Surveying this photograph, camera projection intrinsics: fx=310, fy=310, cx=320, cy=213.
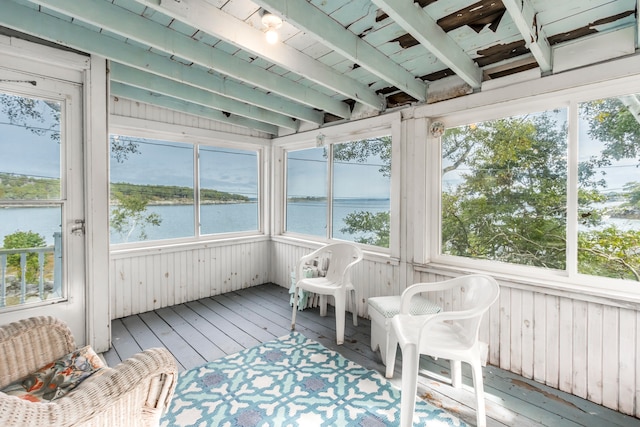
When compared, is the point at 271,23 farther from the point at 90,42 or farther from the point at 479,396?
the point at 479,396

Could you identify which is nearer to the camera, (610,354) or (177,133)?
(610,354)

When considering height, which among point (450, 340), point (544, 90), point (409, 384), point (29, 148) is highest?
point (544, 90)

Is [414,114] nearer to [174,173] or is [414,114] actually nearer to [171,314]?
[174,173]

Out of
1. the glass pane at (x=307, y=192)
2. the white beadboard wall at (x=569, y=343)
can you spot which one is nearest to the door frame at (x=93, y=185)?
the glass pane at (x=307, y=192)

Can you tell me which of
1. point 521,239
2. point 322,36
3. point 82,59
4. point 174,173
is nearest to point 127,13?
point 82,59

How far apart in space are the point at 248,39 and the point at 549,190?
2.31 meters

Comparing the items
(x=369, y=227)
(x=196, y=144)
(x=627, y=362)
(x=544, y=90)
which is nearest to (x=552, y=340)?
(x=627, y=362)

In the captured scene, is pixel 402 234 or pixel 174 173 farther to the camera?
pixel 174 173

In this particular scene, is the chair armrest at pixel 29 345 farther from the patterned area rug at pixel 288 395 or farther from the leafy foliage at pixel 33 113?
the leafy foliage at pixel 33 113

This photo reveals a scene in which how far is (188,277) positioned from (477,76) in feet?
12.0

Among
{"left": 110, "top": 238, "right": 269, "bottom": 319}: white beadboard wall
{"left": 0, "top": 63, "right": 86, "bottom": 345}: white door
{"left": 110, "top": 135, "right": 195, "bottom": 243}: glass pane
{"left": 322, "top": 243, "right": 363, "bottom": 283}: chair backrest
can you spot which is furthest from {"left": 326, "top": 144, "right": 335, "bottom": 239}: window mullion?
{"left": 0, "top": 63, "right": 86, "bottom": 345}: white door

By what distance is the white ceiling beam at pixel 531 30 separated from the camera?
59.1 inches

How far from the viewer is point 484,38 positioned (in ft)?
6.50

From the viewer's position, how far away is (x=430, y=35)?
179 cm
